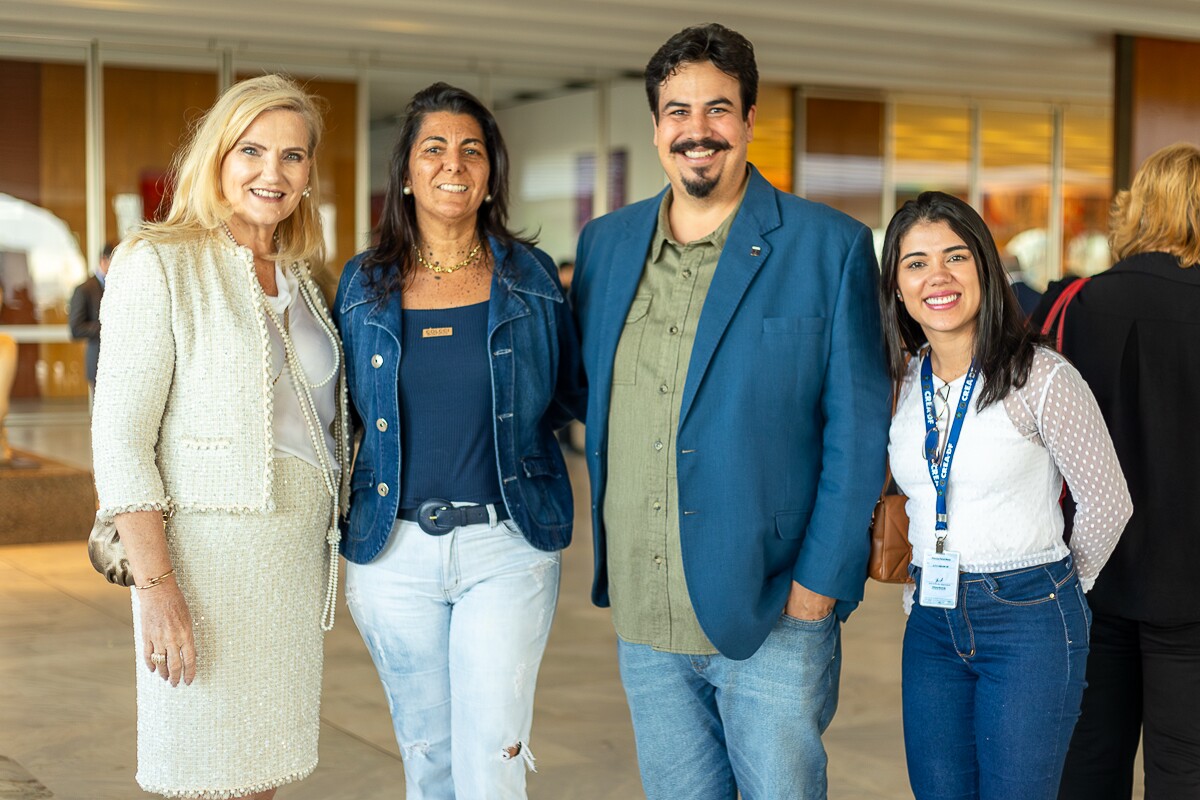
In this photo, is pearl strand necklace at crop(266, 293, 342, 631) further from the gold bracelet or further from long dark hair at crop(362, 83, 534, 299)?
the gold bracelet

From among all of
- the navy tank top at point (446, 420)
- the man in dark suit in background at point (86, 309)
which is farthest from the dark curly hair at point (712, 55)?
the man in dark suit in background at point (86, 309)

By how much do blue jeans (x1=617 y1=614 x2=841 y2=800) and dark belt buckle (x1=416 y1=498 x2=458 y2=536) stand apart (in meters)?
0.48

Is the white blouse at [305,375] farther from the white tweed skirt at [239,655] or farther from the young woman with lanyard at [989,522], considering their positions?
the young woman with lanyard at [989,522]

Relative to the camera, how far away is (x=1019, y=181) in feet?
60.4

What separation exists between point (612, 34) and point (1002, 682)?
11.5 meters

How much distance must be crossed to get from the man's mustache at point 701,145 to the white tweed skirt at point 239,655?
104 centimetres

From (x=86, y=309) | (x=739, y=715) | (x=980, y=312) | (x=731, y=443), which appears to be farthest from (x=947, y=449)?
(x=86, y=309)

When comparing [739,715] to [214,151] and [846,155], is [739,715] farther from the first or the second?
[846,155]

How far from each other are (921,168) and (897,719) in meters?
13.9

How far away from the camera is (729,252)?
2.72 m

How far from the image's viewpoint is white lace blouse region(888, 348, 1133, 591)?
257 cm

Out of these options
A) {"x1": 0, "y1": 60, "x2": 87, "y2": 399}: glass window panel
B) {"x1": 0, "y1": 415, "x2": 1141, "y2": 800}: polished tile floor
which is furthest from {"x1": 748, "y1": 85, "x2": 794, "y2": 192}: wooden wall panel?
{"x1": 0, "y1": 415, "x2": 1141, "y2": 800}: polished tile floor

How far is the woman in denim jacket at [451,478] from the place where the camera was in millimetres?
2861

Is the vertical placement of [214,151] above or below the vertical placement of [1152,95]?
below
